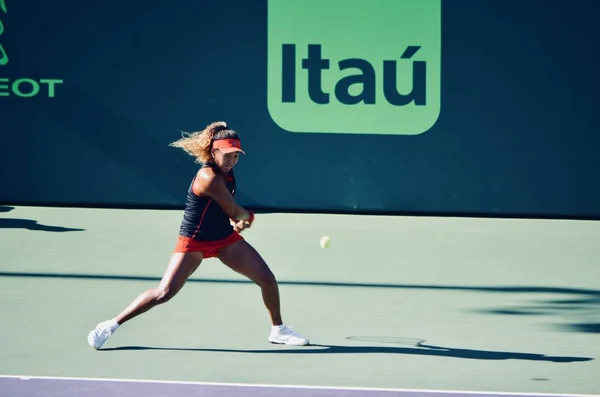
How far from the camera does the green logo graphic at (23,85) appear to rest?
14969 mm

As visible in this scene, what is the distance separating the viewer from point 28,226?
13.7m

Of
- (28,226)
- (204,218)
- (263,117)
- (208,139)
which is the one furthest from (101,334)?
(263,117)

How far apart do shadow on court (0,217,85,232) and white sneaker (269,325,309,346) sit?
5.43m

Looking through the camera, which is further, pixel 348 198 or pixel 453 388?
pixel 348 198

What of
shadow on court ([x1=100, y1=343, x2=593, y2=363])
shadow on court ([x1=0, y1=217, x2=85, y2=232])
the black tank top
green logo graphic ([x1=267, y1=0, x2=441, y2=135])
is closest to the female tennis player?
the black tank top

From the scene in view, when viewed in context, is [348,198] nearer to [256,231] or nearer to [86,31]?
[256,231]

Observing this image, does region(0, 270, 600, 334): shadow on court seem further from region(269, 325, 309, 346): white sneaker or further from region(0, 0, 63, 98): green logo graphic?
region(0, 0, 63, 98): green logo graphic

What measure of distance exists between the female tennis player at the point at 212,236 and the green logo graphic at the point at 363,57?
6.31 metres

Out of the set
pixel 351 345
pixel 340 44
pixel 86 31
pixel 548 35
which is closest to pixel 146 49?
pixel 86 31

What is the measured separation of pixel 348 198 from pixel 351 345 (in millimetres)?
6424

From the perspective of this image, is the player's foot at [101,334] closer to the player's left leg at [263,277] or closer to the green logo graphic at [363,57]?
the player's left leg at [263,277]

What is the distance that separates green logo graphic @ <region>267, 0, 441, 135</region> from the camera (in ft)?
48.0

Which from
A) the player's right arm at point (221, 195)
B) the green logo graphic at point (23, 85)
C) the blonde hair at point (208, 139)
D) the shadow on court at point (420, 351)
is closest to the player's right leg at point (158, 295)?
the shadow on court at point (420, 351)

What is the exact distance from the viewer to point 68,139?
15055 millimetres
